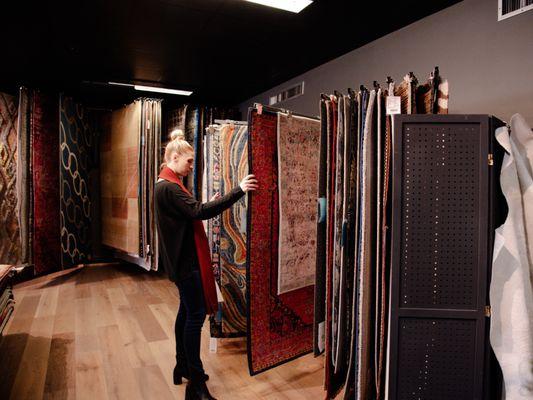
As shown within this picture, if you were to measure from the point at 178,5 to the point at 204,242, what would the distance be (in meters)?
1.68

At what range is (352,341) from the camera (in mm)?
1986

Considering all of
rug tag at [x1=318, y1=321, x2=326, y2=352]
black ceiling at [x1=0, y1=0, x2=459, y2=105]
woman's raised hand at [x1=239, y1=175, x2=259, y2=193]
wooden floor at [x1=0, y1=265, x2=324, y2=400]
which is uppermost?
black ceiling at [x1=0, y1=0, x2=459, y2=105]

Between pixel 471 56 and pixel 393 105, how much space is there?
3.16 ft

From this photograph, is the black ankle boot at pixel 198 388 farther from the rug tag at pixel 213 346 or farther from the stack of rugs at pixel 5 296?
the stack of rugs at pixel 5 296

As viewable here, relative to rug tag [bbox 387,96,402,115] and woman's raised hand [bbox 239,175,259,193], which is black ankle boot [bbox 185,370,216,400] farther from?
rug tag [bbox 387,96,402,115]

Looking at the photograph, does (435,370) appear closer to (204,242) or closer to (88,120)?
(204,242)

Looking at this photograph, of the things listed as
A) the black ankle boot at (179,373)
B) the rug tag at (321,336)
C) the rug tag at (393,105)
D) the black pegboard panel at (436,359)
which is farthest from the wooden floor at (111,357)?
A: the rug tag at (393,105)

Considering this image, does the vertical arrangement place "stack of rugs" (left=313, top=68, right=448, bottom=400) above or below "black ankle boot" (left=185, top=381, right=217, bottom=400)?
above

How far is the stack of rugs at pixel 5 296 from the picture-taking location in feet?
8.14

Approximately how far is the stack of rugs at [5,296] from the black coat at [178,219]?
1.23m

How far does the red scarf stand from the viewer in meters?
2.19

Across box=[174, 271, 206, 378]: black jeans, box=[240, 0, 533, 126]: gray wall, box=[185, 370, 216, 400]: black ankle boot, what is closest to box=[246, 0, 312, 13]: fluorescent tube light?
box=[240, 0, 533, 126]: gray wall

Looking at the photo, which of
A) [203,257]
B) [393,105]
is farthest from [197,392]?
[393,105]

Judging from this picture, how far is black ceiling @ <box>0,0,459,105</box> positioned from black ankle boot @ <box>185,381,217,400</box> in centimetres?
245
